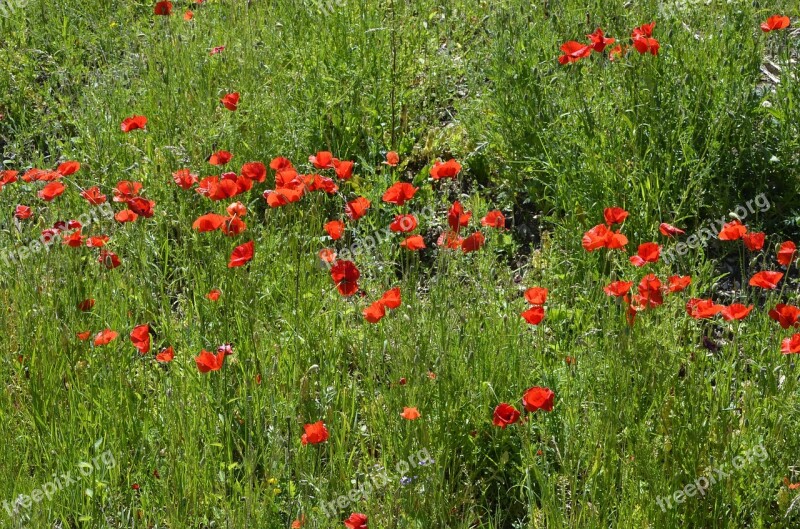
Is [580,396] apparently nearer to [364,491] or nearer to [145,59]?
[364,491]

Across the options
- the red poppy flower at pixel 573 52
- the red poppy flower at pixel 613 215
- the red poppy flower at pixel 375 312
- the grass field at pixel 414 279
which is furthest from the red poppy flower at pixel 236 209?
the red poppy flower at pixel 573 52

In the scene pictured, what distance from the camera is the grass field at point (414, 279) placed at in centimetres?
264

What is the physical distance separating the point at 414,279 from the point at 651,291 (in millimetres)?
788

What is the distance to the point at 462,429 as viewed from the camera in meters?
2.90

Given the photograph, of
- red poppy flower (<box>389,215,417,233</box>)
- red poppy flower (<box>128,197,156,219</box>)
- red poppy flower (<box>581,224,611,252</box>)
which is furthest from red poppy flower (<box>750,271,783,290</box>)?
red poppy flower (<box>128,197,156,219</box>)

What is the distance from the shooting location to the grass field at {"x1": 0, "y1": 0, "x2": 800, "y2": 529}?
8.66 feet

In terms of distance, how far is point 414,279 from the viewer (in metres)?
3.09

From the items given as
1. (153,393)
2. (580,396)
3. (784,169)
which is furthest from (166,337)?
(784,169)

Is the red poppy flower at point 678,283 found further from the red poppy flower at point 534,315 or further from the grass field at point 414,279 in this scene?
the red poppy flower at point 534,315

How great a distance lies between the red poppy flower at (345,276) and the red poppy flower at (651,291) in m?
0.83

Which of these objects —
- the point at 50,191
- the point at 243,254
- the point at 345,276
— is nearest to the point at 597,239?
the point at 345,276

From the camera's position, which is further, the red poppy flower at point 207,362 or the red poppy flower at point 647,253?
the red poppy flower at point 647,253

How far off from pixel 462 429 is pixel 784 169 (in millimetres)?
1827

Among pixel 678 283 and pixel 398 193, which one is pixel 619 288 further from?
pixel 398 193
